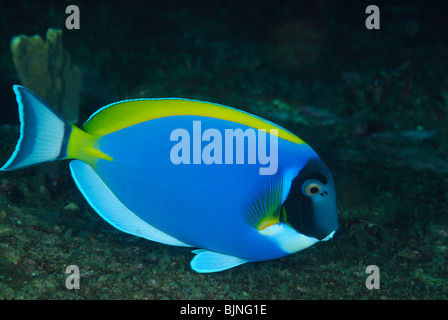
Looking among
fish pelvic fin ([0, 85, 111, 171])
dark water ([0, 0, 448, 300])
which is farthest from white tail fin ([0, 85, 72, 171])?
dark water ([0, 0, 448, 300])

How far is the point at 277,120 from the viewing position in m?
5.45

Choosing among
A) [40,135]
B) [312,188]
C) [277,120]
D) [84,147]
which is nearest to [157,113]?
[84,147]

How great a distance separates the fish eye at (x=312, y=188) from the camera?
5.06 ft

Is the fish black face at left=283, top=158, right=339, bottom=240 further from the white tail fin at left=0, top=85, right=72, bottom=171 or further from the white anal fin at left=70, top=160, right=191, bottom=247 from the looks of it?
→ the white tail fin at left=0, top=85, right=72, bottom=171

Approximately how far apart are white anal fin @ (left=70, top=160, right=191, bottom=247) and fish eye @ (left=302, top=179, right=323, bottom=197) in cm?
75

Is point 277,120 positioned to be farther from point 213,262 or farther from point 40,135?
point 40,135

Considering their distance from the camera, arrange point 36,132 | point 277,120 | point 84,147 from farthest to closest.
Answer: point 277,120, point 84,147, point 36,132

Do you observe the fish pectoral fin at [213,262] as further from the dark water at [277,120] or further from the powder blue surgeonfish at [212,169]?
the dark water at [277,120]

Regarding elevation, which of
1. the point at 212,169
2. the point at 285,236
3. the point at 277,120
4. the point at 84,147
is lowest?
the point at 285,236

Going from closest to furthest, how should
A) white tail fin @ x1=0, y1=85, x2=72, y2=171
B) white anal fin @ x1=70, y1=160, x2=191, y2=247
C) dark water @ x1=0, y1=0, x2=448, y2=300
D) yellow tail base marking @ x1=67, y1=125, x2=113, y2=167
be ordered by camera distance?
white tail fin @ x1=0, y1=85, x2=72, y2=171 < yellow tail base marking @ x1=67, y1=125, x2=113, y2=167 < white anal fin @ x1=70, y1=160, x2=191, y2=247 < dark water @ x1=0, y1=0, x2=448, y2=300

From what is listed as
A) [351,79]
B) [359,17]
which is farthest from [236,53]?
[359,17]

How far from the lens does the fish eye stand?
1543mm

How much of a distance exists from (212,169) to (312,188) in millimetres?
505

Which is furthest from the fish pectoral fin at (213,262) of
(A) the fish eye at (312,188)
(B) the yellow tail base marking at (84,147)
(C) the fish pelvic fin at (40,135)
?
(C) the fish pelvic fin at (40,135)
